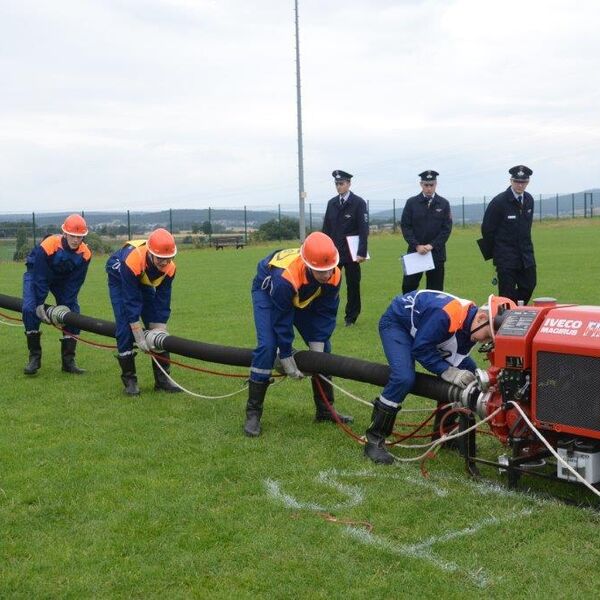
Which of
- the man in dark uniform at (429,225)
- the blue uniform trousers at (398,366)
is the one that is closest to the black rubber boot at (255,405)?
the blue uniform trousers at (398,366)

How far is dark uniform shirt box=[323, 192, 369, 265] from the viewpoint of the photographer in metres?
12.8

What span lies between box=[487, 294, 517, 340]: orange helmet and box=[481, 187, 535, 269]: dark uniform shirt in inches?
186

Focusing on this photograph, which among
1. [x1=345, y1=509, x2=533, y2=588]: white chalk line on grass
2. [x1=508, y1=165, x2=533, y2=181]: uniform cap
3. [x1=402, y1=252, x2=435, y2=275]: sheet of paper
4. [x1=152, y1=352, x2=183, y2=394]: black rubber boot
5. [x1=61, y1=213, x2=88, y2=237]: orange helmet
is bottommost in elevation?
[x1=345, y1=509, x2=533, y2=588]: white chalk line on grass

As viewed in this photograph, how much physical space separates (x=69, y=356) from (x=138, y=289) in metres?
2.35

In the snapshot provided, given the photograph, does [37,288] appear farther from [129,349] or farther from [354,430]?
[354,430]

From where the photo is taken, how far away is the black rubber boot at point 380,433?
247 inches

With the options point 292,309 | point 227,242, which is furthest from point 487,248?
point 227,242

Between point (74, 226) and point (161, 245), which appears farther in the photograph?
point (74, 226)

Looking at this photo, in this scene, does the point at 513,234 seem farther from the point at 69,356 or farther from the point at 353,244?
the point at 69,356

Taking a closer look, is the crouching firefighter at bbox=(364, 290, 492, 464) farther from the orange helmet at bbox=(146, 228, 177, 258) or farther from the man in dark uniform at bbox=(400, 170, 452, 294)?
the man in dark uniform at bbox=(400, 170, 452, 294)

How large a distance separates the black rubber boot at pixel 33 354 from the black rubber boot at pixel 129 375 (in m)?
1.82

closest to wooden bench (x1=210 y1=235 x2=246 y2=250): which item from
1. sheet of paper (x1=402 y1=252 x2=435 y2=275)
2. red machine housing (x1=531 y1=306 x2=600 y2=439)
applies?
sheet of paper (x1=402 y1=252 x2=435 y2=275)

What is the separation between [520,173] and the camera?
10273 mm

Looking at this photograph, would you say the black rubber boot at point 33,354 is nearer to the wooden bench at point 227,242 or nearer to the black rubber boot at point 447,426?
the black rubber boot at point 447,426
